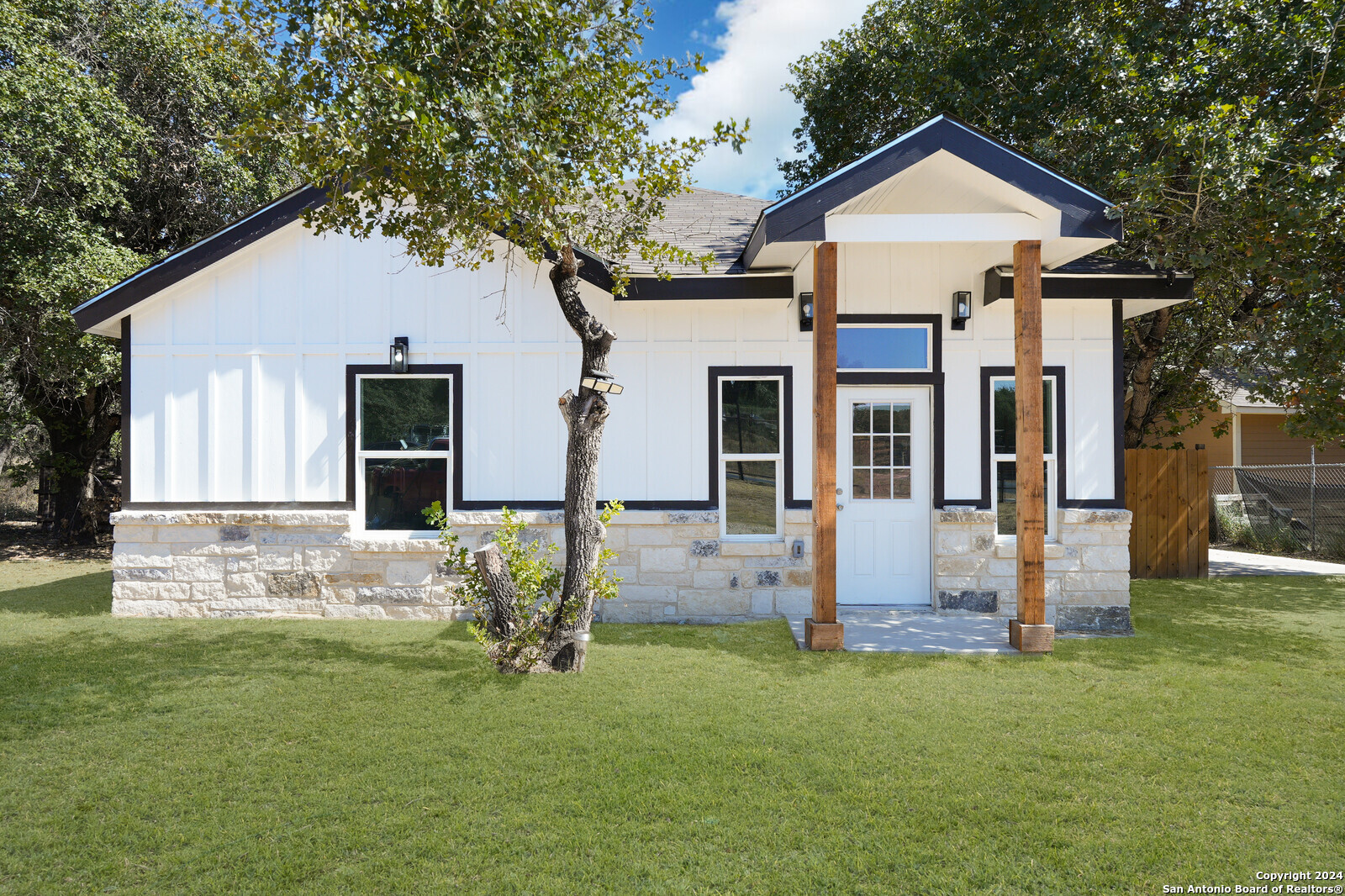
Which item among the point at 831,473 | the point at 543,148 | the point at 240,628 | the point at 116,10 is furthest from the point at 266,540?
the point at 116,10

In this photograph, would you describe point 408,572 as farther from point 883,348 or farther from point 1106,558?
point 1106,558

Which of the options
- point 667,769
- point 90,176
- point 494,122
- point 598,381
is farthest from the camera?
Result: point 90,176

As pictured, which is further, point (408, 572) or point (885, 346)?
point (885, 346)

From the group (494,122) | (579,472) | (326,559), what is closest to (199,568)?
(326,559)

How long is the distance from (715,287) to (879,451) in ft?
7.22

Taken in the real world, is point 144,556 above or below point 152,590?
above

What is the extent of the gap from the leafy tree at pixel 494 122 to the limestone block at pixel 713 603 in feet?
5.77

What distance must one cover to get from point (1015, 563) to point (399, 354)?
599cm

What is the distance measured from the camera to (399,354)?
640 centimetres

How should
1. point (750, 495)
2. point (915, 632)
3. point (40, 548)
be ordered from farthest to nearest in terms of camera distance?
1. point (40, 548)
2. point (750, 495)
3. point (915, 632)

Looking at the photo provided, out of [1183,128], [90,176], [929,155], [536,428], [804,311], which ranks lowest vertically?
[536,428]

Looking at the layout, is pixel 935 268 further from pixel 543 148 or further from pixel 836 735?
pixel 836 735

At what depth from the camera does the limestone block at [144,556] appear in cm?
645

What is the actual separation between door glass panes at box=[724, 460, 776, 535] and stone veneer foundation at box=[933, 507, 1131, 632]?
1.56 metres
